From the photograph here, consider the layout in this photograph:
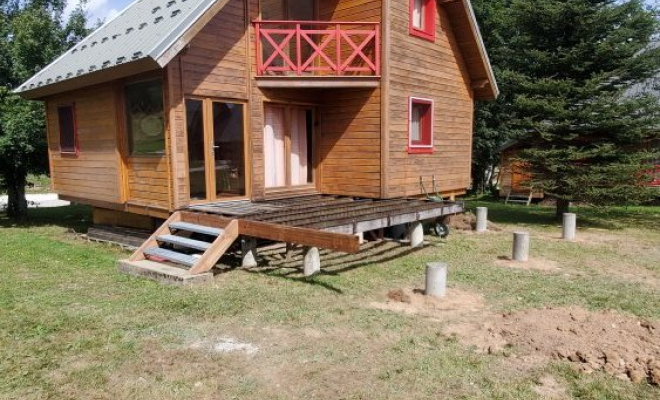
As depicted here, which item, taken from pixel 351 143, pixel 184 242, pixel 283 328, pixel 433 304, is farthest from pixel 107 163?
pixel 433 304

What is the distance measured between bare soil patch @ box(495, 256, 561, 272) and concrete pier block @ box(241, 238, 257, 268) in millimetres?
4268

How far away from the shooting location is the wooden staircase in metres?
6.96

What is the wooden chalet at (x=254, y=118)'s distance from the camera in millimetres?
8180

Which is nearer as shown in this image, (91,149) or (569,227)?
(91,149)

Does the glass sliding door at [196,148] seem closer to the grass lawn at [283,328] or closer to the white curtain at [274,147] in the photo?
the white curtain at [274,147]

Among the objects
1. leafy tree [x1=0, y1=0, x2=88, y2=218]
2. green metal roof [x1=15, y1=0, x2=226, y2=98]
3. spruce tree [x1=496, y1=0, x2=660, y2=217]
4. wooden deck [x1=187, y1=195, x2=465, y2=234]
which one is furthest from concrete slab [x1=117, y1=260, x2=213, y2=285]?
spruce tree [x1=496, y1=0, x2=660, y2=217]

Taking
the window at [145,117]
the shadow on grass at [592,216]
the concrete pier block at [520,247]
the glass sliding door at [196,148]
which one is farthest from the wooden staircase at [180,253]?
the shadow on grass at [592,216]

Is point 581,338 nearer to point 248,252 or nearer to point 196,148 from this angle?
point 248,252

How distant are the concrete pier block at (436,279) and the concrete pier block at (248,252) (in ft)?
9.96

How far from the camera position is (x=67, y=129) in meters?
11.1

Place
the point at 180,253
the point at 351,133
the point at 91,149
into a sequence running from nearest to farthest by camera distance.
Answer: the point at 180,253 → the point at 91,149 → the point at 351,133

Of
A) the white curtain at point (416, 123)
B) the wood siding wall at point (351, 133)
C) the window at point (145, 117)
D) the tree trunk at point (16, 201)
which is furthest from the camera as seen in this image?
the tree trunk at point (16, 201)

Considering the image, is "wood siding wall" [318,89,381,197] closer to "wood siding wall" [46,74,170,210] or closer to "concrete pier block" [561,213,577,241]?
"wood siding wall" [46,74,170,210]

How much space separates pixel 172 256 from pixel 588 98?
1194 centimetres
